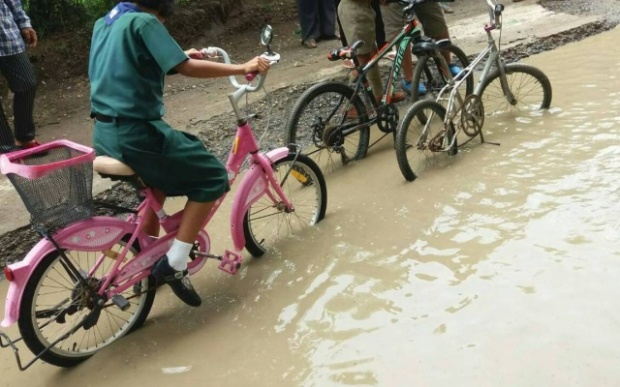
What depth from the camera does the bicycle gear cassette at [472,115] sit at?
4816 millimetres

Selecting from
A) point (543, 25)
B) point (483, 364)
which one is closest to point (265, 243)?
point (483, 364)

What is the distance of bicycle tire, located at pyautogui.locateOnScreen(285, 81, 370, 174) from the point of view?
459 centimetres

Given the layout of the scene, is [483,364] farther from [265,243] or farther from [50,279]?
[50,279]

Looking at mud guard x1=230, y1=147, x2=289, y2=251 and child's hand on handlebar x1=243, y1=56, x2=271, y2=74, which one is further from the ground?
child's hand on handlebar x1=243, y1=56, x2=271, y2=74

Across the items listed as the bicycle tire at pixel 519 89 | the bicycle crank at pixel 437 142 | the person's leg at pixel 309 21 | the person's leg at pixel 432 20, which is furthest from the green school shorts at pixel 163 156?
the person's leg at pixel 309 21

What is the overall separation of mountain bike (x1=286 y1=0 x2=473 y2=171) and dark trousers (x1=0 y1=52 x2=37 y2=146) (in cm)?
216

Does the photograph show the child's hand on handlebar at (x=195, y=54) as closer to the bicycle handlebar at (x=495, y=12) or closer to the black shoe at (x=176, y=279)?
the black shoe at (x=176, y=279)

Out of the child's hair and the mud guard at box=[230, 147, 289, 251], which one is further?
the mud guard at box=[230, 147, 289, 251]

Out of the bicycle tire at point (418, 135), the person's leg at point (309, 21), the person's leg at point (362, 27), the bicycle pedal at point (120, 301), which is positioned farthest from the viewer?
the person's leg at point (309, 21)

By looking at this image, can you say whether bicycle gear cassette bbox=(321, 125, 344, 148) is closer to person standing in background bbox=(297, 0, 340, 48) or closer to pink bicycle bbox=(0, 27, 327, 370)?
pink bicycle bbox=(0, 27, 327, 370)

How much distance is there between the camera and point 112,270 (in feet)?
9.84

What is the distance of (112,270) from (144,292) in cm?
28

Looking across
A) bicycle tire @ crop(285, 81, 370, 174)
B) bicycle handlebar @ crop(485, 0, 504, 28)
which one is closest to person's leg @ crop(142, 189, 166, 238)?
bicycle tire @ crop(285, 81, 370, 174)

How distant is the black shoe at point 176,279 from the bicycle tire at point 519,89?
10.5 ft
